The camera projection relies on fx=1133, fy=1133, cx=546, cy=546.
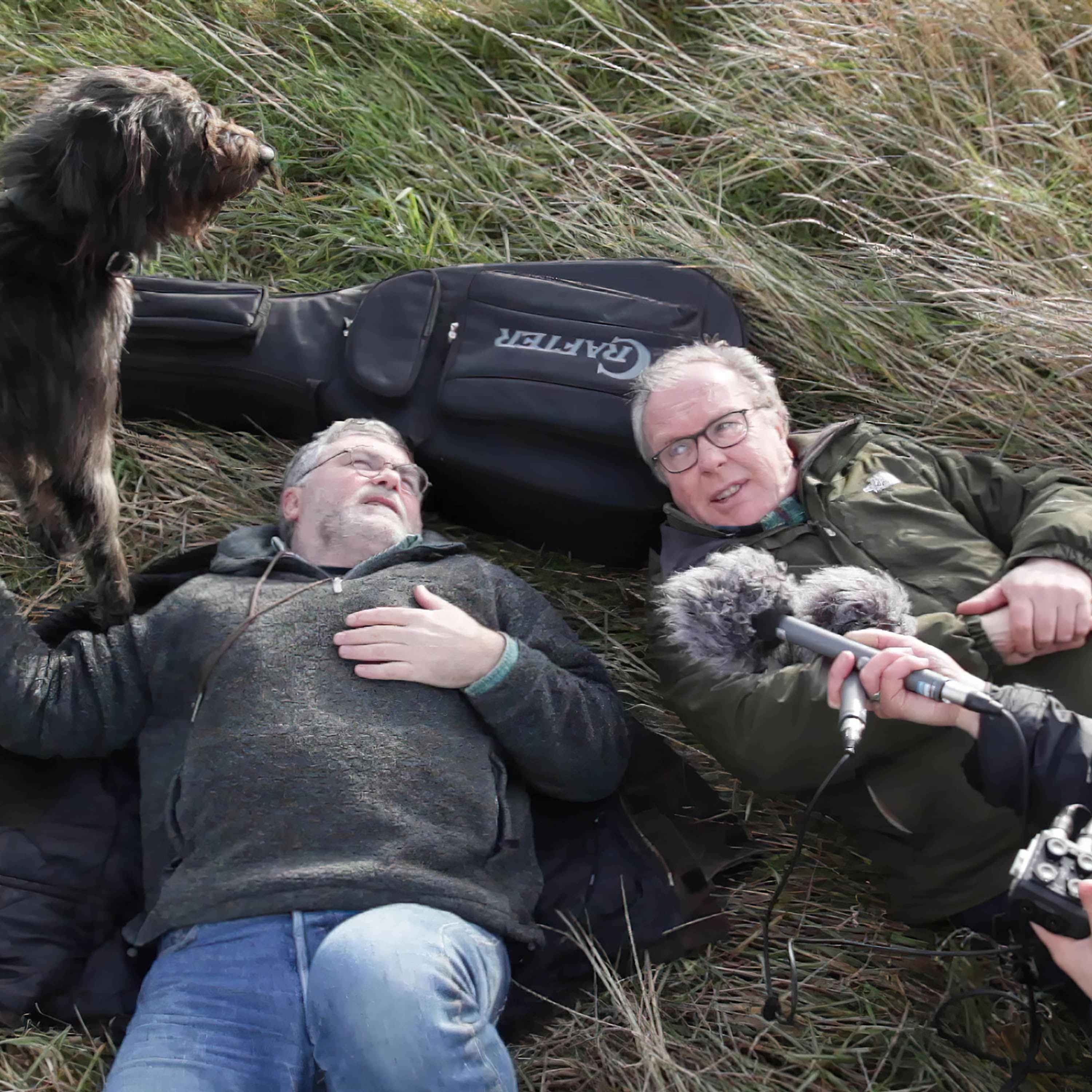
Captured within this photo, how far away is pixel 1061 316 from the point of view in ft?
11.5

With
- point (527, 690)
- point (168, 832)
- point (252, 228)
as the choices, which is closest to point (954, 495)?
point (527, 690)

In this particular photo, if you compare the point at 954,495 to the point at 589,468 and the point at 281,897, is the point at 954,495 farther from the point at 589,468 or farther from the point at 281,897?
the point at 281,897

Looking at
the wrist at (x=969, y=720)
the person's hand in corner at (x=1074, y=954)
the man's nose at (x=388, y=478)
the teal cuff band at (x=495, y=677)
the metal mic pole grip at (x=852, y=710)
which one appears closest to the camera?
the person's hand in corner at (x=1074, y=954)

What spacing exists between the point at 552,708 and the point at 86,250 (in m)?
1.64

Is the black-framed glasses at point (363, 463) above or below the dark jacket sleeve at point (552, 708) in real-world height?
above

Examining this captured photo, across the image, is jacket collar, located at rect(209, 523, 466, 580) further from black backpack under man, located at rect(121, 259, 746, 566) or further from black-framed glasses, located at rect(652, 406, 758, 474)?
black-framed glasses, located at rect(652, 406, 758, 474)

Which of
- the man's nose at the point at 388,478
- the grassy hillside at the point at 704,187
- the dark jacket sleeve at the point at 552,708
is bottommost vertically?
the dark jacket sleeve at the point at 552,708

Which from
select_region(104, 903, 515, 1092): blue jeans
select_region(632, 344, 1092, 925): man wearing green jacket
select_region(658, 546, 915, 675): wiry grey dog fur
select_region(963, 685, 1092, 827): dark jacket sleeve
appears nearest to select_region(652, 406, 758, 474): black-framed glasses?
select_region(632, 344, 1092, 925): man wearing green jacket

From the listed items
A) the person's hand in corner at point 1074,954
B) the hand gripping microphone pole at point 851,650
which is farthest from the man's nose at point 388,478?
the person's hand in corner at point 1074,954

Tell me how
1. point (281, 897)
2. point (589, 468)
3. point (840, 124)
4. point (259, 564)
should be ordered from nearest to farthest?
1. point (281, 897)
2. point (259, 564)
3. point (589, 468)
4. point (840, 124)

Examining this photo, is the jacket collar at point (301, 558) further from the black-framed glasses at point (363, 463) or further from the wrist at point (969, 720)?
the wrist at point (969, 720)

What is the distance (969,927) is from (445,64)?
144 inches

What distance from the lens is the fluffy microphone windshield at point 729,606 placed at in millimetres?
2533

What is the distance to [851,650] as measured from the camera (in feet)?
7.21
